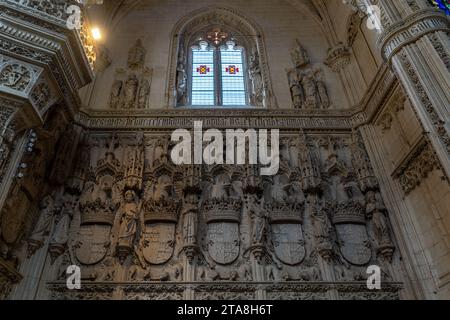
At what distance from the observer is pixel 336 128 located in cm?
948

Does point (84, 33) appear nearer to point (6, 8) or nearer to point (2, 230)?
point (6, 8)

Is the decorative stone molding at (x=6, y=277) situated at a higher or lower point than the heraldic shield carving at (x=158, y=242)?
lower

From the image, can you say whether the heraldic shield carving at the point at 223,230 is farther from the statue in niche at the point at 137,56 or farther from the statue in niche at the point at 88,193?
the statue in niche at the point at 137,56

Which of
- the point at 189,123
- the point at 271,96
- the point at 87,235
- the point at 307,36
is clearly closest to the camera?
the point at 87,235

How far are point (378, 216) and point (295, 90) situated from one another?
443 centimetres

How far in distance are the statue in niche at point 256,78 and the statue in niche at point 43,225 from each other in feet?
20.2

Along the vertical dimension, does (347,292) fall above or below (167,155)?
below

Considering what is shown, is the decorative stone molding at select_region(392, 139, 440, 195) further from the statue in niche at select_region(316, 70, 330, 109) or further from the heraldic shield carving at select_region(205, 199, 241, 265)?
the heraldic shield carving at select_region(205, 199, 241, 265)

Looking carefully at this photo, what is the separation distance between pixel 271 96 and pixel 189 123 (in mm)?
2684

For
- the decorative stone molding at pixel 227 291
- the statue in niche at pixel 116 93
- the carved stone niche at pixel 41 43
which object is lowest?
the decorative stone molding at pixel 227 291

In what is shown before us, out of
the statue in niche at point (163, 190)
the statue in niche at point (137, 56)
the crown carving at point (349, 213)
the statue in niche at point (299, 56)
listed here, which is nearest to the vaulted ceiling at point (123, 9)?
the statue in niche at point (137, 56)

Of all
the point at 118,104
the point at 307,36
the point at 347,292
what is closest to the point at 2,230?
the point at 118,104

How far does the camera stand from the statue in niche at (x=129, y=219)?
722 cm

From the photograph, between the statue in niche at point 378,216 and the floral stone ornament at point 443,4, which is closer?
the floral stone ornament at point 443,4
